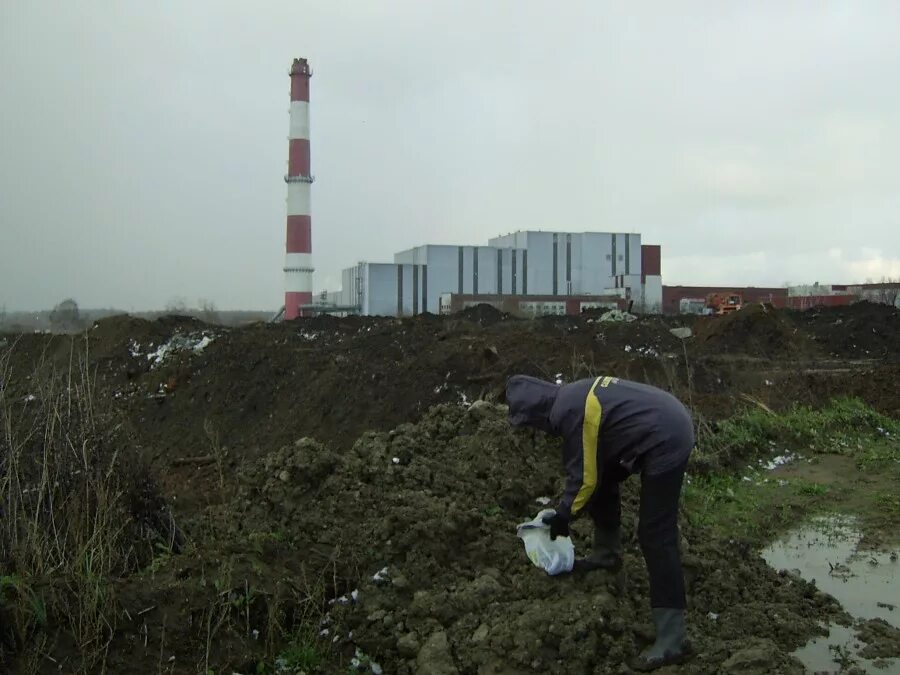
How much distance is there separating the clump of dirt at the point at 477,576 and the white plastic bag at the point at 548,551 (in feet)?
0.23

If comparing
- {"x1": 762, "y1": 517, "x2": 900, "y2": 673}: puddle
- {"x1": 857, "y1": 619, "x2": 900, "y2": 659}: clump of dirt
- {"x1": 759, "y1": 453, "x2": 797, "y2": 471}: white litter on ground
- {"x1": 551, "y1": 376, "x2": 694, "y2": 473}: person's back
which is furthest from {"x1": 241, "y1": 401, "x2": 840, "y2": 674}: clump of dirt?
{"x1": 759, "y1": 453, "x2": 797, "y2": 471}: white litter on ground

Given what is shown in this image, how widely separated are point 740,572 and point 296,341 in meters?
16.3

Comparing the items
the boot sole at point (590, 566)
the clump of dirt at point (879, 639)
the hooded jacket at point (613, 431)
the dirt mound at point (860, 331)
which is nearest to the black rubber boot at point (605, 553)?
the boot sole at point (590, 566)

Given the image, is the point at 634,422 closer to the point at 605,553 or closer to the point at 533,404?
the point at 533,404

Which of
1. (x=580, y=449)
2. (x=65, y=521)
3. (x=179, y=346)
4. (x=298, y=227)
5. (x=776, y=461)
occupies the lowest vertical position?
(x=776, y=461)

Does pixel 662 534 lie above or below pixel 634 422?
below

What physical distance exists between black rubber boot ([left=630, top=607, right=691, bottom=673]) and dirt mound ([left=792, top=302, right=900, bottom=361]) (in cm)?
2041

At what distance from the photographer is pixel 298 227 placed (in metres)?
38.2

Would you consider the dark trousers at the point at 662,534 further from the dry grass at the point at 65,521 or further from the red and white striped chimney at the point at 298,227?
the red and white striped chimney at the point at 298,227

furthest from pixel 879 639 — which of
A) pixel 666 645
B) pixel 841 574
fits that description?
pixel 666 645

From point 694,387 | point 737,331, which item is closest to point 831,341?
point 737,331

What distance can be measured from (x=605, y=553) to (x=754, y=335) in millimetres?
20496

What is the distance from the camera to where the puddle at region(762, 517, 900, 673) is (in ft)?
13.9

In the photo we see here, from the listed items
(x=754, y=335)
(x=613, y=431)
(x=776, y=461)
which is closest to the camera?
(x=613, y=431)
